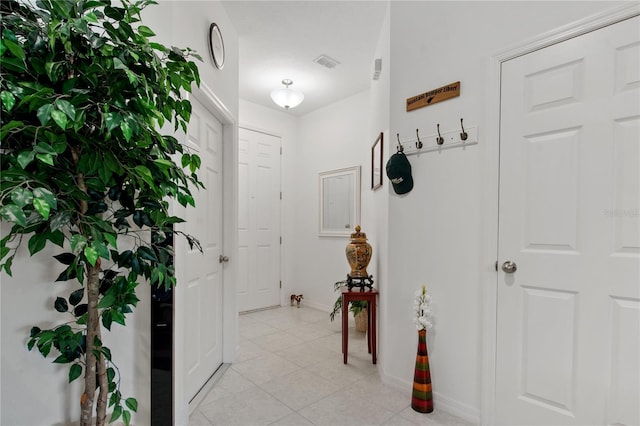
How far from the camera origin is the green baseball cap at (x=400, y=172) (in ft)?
6.97

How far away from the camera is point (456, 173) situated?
6.41ft

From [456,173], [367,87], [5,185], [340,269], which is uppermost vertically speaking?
[367,87]

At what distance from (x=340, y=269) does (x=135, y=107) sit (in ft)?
10.9

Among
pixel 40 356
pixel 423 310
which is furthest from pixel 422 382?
pixel 40 356

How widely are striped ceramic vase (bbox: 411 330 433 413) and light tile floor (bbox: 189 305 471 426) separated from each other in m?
0.05

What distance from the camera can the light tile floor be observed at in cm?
188

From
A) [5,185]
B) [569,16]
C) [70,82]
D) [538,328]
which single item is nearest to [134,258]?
[5,185]

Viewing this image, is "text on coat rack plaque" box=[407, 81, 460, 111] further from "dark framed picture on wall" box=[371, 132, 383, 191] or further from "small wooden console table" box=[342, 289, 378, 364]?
"small wooden console table" box=[342, 289, 378, 364]

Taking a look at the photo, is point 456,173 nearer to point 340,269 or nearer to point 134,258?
point 134,258

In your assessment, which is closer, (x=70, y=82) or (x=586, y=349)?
(x=70, y=82)

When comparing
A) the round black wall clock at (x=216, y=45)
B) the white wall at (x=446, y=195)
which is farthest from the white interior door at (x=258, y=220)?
the white wall at (x=446, y=195)

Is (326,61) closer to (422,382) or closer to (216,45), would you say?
(216,45)

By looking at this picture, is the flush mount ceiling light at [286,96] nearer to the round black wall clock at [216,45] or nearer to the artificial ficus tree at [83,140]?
the round black wall clock at [216,45]

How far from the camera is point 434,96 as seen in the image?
2.04 metres
